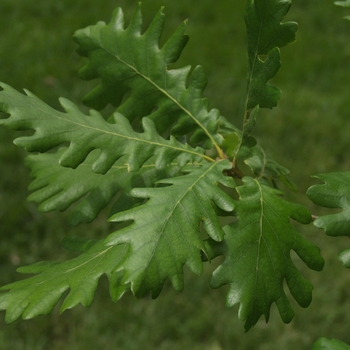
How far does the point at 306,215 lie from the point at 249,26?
447 mm

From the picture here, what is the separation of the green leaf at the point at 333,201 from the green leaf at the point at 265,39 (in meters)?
0.22

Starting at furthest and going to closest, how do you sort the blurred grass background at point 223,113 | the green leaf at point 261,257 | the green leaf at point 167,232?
the blurred grass background at point 223,113, the green leaf at point 261,257, the green leaf at point 167,232

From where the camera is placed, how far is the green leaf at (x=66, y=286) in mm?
1146

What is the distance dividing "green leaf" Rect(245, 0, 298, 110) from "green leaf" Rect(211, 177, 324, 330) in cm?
24

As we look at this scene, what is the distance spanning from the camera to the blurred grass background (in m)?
3.13

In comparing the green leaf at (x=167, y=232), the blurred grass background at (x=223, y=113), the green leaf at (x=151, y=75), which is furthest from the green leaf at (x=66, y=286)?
the blurred grass background at (x=223, y=113)

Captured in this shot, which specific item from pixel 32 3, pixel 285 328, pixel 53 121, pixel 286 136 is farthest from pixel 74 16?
pixel 53 121

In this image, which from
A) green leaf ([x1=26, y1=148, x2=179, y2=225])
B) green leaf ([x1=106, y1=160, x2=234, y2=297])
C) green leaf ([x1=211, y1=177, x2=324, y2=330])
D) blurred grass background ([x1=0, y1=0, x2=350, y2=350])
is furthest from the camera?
blurred grass background ([x1=0, y1=0, x2=350, y2=350])

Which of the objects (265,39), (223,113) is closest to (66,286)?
(265,39)

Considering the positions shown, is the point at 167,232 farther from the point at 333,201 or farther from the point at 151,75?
the point at 151,75

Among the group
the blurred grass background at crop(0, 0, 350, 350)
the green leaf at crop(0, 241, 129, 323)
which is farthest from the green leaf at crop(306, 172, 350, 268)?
the blurred grass background at crop(0, 0, 350, 350)

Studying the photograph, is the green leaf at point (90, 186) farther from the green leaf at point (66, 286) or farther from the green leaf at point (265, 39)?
the green leaf at point (265, 39)

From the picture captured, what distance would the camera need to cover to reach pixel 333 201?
1.20m

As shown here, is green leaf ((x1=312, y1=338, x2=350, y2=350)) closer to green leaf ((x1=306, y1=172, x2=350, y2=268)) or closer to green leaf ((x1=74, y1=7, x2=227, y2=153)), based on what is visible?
green leaf ((x1=306, y1=172, x2=350, y2=268))
